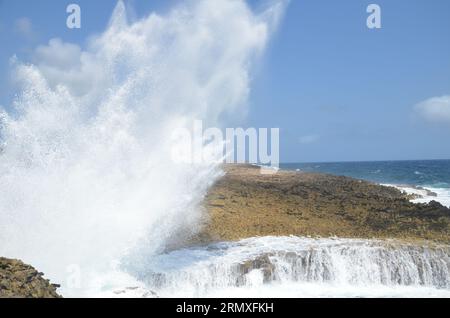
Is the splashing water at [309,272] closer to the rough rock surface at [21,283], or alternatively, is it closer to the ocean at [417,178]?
the rough rock surface at [21,283]

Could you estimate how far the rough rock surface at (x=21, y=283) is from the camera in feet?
24.5

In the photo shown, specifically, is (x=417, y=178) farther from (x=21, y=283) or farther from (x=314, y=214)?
(x=21, y=283)

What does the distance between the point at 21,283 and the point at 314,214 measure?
33.8ft

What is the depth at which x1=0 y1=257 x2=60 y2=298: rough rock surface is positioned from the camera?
7457 mm

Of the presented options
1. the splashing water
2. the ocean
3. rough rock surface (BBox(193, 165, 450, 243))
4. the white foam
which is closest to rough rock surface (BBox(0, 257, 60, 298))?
the splashing water

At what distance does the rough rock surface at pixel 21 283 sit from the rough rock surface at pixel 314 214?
5.42 m

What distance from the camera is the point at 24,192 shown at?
12.4 meters

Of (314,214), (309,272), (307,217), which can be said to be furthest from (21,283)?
(314,214)

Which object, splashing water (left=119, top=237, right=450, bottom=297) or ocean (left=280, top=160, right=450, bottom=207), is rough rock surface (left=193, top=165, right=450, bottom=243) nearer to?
splashing water (left=119, top=237, right=450, bottom=297)

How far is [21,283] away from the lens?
7730 millimetres

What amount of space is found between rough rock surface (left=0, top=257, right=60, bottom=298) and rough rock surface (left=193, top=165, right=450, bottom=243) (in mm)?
5420
